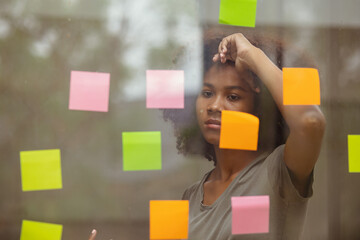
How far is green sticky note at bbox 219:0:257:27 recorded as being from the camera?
4.14ft

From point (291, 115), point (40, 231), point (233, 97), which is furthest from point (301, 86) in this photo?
point (40, 231)

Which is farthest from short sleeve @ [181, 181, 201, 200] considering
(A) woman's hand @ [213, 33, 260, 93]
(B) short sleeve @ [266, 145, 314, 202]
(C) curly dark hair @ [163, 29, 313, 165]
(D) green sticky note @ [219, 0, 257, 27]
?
(D) green sticky note @ [219, 0, 257, 27]

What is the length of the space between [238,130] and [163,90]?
0.28 m

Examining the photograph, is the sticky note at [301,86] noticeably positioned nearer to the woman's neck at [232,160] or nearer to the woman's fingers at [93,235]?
the woman's neck at [232,160]

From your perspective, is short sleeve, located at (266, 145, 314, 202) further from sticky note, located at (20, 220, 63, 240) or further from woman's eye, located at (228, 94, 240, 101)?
sticky note, located at (20, 220, 63, 240)

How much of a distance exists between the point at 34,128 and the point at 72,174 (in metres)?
0.19

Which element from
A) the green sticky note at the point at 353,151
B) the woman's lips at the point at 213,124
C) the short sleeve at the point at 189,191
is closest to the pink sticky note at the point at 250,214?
the short sleeve at the point at 189,191

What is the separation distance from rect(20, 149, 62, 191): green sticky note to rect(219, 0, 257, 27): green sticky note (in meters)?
0.72

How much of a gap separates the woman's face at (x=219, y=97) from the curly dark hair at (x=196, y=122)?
19mm

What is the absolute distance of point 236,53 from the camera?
Answer: 1.26m

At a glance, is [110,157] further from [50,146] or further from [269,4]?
[269,4]

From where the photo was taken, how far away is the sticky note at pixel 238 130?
125cm

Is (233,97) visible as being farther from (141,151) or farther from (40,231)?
(40,231)

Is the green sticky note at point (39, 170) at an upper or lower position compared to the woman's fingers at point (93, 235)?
upper
